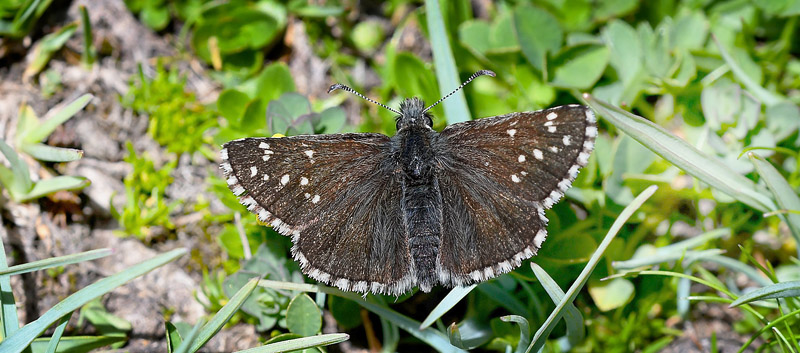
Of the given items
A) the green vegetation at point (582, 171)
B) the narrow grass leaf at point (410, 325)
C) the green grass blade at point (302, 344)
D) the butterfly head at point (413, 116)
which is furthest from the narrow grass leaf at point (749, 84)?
the green grass blade at point (302, 344)

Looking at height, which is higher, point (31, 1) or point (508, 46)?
point (31, 1)

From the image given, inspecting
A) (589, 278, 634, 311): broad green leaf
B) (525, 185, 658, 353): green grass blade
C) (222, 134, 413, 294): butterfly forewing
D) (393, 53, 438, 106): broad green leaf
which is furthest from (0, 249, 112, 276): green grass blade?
(589, 278, 634, 311): broad green leaf

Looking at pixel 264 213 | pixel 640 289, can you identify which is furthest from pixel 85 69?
pixel 640 289

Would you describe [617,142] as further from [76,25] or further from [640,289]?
[76,25]

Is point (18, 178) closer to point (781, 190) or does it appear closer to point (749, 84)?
point (781, 190)

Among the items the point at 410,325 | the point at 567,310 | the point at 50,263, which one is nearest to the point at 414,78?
the point at 410,325

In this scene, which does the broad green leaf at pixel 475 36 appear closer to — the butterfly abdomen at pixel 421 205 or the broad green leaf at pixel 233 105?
the butterfly abdomen at pixel 421 205
